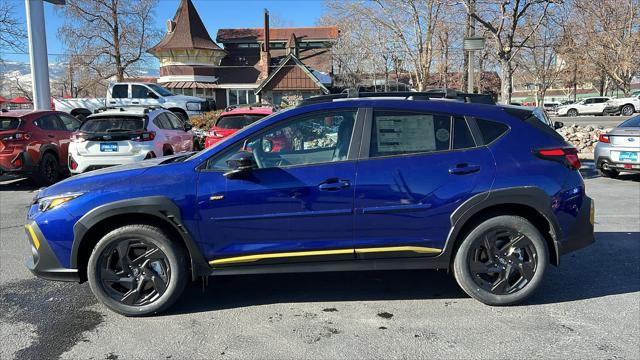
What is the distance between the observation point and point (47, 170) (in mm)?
10484

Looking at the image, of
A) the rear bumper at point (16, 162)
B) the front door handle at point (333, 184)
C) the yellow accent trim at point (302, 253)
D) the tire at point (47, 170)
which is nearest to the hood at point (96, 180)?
the yellow accent trim at point (302, 253)

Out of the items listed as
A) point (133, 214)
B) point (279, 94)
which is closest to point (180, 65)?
point (279, 94)

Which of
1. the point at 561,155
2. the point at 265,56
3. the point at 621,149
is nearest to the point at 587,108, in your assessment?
the point at 265,56

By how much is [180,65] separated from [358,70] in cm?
1504

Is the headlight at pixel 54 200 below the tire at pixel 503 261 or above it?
above

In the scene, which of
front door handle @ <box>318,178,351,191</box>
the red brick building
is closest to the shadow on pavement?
front door handle @ <box>318,178,351,191</box>

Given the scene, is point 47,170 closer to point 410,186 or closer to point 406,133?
point 406,133

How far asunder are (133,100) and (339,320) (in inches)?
789

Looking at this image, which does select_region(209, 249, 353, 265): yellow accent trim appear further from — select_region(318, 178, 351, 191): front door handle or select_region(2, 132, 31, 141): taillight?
select_region(2, 132, 31, 141): taillight

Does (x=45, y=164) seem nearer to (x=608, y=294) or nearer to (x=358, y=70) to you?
(x=608, y=294)

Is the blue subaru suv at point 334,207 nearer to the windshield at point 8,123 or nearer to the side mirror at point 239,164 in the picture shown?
the side mirror at point 239,164

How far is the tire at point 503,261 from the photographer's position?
3.98 meters

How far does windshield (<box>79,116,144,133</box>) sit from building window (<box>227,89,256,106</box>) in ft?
103

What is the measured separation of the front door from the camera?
12.4ft
